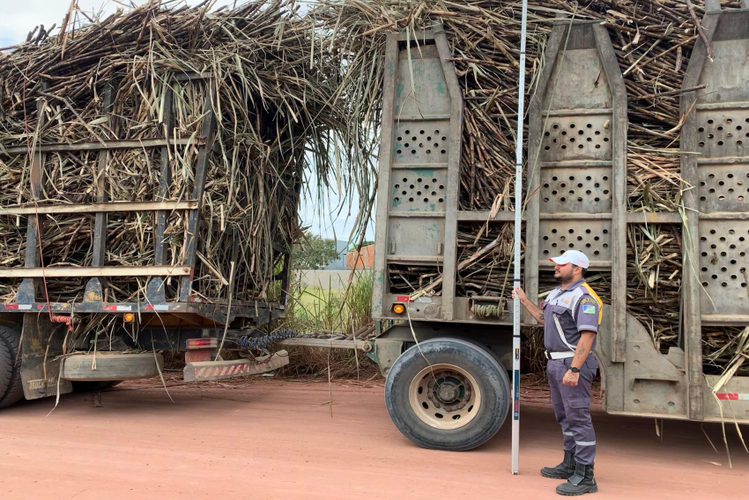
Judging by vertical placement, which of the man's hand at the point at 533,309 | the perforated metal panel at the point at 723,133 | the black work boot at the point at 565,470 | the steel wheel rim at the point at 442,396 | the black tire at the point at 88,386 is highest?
the perforated metal panel at the point at 723,133

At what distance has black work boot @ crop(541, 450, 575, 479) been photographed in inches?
172

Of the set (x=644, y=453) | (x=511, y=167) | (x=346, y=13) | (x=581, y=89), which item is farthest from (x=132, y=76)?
(x=644, y=453)

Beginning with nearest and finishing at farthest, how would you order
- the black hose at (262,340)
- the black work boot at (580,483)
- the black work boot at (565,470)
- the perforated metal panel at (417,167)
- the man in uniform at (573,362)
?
the black work boot at (580,483), the man in uniform at (573,362), the black work boot at (565,470), the perforated metal panel at (417,167), the black hose at (262,340)

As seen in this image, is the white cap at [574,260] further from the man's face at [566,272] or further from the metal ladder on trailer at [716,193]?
the metal ladder on trailer at [716,193]

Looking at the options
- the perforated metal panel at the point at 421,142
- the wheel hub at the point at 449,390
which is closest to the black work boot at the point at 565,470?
the wheel hub at the point at 449,390

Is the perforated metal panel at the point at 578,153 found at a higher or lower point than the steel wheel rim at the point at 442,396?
higher

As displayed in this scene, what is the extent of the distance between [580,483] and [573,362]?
30.6 inches

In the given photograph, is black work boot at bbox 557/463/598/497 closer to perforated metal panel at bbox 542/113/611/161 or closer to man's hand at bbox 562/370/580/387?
man's hand at bbox 562/370/580/387

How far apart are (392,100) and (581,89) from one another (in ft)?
5.23

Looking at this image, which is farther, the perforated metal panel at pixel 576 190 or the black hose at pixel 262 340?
the black hose at pixel 262 340

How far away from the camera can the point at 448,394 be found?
5.18 metres

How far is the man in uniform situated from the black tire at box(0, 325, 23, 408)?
5.10 metres

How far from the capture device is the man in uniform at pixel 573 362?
4.16 m

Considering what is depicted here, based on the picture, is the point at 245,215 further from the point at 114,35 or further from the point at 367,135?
the point at 114,35
